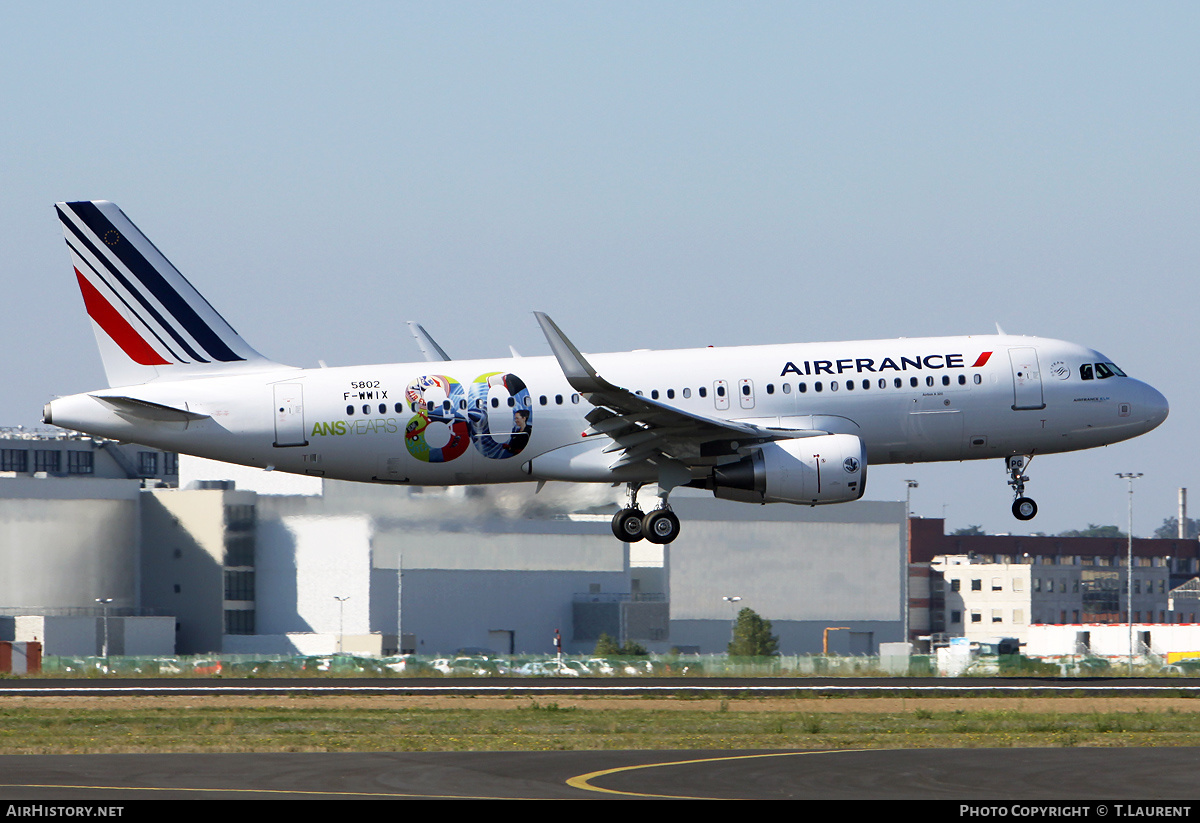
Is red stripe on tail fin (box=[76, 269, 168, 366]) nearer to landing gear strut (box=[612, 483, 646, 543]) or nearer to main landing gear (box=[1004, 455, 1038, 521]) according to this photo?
landing gear strut (box=[612, 483, 646, 543])

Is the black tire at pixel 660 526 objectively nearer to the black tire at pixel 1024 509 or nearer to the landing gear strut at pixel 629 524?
the landing gear strut at pixel 629 524

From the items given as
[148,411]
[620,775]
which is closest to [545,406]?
[148,411]

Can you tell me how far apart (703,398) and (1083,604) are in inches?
5926

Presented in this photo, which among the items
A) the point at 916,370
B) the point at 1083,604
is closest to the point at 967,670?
the point at 916,370

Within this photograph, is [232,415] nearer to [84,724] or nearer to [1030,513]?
[84,724]

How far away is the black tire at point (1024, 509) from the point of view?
148 ft

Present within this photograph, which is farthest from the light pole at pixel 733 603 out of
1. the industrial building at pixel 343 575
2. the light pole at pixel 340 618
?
the light pole at pixel 340 618

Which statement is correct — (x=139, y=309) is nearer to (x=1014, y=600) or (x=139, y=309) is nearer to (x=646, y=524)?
(x=646, y=524)

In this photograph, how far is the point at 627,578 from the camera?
108 metres

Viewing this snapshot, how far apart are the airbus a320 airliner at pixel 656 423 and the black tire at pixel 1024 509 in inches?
67.7

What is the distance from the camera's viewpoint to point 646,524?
4372 centimetres

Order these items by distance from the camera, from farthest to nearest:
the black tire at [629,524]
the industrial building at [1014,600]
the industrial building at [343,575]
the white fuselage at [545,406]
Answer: the industrial building at [1014,600], the industrial building at [343,575], the black tire at [629,524], the white fuselage at [545,406]

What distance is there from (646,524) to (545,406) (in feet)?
14.0

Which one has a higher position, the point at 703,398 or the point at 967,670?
the point at 703,398
